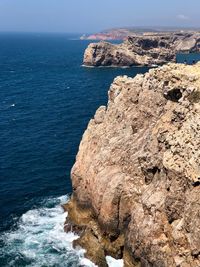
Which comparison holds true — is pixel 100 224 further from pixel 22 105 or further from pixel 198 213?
pixel 22 105

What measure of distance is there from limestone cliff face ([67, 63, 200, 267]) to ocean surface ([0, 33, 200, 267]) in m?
4.09

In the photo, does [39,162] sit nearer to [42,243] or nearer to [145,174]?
[42,243]

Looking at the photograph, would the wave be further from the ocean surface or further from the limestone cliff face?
the limestone cliff face

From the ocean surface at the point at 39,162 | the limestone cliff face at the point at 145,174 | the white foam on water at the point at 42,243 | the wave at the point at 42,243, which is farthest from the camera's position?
the ocean surface at the point at 39,162

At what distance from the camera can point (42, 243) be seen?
54.3 meters

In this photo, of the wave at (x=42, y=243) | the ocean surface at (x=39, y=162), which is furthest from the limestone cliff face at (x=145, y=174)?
the ocean surface at (x=39, y=162)

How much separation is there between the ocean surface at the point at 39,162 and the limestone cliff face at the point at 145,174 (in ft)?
13.4

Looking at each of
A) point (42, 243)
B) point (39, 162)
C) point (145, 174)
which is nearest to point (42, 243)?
point (42, 243)

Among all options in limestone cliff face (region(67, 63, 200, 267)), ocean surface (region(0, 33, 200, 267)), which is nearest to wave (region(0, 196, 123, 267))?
ocean surface (region(0, 33, 200, 267))

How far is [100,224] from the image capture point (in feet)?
167

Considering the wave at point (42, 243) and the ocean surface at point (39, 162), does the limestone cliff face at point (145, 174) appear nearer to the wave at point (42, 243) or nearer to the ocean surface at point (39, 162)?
the wave at point (42, 243)

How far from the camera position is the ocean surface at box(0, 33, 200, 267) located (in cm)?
5312

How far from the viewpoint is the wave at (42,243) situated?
50156mm

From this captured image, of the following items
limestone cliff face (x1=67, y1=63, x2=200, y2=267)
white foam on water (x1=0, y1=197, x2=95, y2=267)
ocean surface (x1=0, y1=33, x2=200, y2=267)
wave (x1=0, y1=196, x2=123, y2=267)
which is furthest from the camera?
ocean surface (x1=0, y1=33, x2=200, y2=267)
